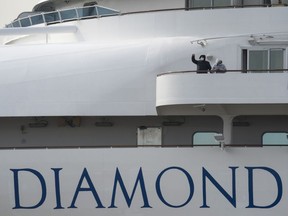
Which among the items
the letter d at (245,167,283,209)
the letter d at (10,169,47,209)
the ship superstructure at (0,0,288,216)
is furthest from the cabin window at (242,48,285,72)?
the letter d at (10,169,47,209)

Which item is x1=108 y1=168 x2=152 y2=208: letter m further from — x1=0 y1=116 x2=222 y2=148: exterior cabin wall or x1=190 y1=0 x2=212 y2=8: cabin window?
x1=190 y1=0 x2=212 y2=8: cabin window

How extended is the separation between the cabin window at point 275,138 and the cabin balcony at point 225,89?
86 cm

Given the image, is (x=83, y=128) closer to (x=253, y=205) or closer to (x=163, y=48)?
(x=163, y=48)

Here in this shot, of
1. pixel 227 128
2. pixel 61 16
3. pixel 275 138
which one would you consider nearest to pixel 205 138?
pixel 227 128

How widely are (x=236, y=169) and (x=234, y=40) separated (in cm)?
270

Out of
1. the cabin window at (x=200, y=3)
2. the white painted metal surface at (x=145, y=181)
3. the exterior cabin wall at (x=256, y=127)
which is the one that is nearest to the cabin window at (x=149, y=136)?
the white painted metal surface at (x=145, y=181)

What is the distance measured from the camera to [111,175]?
1445cm

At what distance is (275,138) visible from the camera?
14820 millimetres

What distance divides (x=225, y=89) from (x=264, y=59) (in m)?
1.67

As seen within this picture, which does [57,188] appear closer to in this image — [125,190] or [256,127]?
[125,190]

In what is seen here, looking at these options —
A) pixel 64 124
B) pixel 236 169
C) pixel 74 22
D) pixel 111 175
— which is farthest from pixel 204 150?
pixel 74 22

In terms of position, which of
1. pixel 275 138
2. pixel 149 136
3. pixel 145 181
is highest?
pixel 149 136

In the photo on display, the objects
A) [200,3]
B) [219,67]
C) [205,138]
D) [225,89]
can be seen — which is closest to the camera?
[225,89]

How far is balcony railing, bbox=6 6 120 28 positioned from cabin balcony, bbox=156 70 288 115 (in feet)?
10.6
